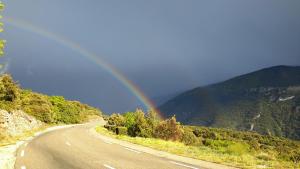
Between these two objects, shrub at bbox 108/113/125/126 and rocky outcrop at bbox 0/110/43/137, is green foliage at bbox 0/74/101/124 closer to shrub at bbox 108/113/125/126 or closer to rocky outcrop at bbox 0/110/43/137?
rocky outcrop at bbox 0/110/43/137

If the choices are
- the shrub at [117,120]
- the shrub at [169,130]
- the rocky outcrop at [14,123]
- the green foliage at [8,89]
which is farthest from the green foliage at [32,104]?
the shrub at [169,130]

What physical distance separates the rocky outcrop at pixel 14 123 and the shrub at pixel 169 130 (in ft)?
55.0

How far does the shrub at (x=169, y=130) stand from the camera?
44.7 meters

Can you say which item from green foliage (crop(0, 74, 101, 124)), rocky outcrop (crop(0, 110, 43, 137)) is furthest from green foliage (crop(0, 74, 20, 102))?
rocky outcrop (crop(0, 110, 43, 137))

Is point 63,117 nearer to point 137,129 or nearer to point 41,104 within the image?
point 41,104

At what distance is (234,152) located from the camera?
80.8 feet

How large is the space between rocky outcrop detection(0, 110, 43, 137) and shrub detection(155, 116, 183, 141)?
16773mm

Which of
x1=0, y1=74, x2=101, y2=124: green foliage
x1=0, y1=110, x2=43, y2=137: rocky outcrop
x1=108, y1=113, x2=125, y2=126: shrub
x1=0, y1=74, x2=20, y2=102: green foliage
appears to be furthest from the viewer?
x1=108, y1=113, x2=125, y2=126: shrub

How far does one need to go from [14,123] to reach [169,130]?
18.3 m

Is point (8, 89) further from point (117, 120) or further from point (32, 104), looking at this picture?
point (117, 120)

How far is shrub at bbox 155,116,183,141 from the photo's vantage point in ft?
147

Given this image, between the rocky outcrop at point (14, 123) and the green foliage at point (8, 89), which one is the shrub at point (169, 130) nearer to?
the rocky outcrop at point (14, 123)

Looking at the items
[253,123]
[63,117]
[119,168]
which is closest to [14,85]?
[119,168]

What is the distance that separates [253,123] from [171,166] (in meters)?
185
